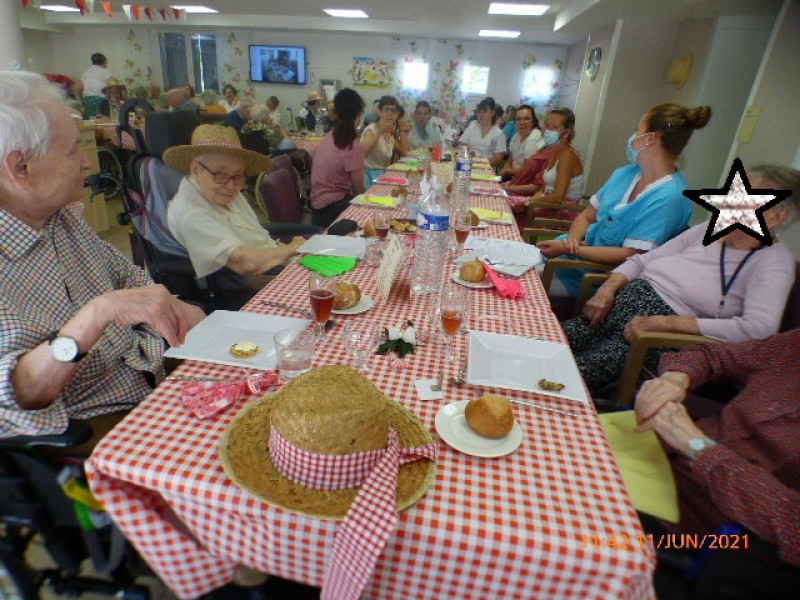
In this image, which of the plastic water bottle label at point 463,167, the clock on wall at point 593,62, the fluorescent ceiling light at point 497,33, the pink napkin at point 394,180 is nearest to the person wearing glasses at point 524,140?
the clock on wall at point 593,62

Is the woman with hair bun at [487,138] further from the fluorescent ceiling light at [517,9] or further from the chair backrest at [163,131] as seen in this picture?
the chair backrest at [163,131]

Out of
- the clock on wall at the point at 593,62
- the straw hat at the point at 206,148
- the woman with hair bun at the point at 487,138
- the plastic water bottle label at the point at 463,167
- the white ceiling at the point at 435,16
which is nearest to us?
the straw hat at the point at 206,148

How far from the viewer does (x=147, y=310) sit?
1.10 m

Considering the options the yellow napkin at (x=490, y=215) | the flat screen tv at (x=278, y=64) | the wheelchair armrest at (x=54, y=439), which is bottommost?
the wheelchair armrest at (x=54, y=439)

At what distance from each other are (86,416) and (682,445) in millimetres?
1599

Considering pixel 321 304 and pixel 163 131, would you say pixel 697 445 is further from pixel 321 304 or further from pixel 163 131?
pixel 163 131

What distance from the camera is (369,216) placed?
271cm

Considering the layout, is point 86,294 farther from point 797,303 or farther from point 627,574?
point 797,303

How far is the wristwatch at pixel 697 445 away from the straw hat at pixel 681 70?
21.1 feet

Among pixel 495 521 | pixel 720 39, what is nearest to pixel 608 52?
pixel 720 39

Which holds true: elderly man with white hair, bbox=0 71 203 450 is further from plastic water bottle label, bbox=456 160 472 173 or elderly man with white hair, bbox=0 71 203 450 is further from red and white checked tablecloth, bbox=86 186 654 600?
plastic water bottle label, bbox=456 160 472 173

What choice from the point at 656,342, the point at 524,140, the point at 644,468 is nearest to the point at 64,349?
the point at 644,468

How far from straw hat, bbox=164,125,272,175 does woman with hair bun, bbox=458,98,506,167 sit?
16.4ft

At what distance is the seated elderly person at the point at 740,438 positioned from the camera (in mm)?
985
